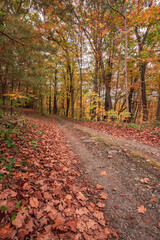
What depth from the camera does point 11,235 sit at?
1240 mm

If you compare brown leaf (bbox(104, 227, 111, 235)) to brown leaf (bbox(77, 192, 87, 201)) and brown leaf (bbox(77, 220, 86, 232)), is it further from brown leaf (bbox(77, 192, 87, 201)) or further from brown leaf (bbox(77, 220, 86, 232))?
brown leaf (bbox(77, 192, 87, 201))

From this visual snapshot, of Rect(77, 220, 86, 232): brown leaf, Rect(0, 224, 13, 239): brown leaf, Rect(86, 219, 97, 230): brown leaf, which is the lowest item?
Rect(86, 219, 97, 230): brown leaf

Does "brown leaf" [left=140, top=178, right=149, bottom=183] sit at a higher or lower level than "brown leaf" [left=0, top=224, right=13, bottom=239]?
lower

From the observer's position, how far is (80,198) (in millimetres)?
2105

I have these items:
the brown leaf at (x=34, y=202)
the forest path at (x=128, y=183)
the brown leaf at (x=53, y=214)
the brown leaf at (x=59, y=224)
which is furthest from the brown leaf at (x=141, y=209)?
the brown leaf at (x=34, y=202)

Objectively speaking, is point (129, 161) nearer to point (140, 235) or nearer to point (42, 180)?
point (140, 235)

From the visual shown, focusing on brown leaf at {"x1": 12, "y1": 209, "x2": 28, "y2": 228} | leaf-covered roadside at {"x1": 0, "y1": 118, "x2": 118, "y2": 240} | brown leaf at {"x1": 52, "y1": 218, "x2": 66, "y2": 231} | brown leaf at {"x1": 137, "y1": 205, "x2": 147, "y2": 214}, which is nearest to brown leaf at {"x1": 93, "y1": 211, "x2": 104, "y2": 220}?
leaf-covered roadside at {"x1": 0, "y1": 118, "x2": 118, "y2": 240}

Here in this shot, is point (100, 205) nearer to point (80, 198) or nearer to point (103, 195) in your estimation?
point (103, 195)

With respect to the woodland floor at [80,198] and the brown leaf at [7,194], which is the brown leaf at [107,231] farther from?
the brown leaf at [7,194]

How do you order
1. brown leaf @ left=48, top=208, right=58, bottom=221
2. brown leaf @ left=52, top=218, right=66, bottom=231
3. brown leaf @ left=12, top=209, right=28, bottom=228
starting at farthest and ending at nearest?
brown leaf @ left=48, top=208, right=58, bottom=221, brown leaf @ left=52, top=218, right=66, bottom=231, brown leaf @ left=12, top=209, right=28, bottom=228

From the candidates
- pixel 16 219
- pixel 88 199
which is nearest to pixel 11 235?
pixel 16 219

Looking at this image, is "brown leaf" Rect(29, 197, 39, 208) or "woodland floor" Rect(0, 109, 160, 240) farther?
"brown leaf" Rect(29, 197, 39, 208)

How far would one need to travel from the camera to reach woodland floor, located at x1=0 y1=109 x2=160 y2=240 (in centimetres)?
147

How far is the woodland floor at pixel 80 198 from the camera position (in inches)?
57.9
